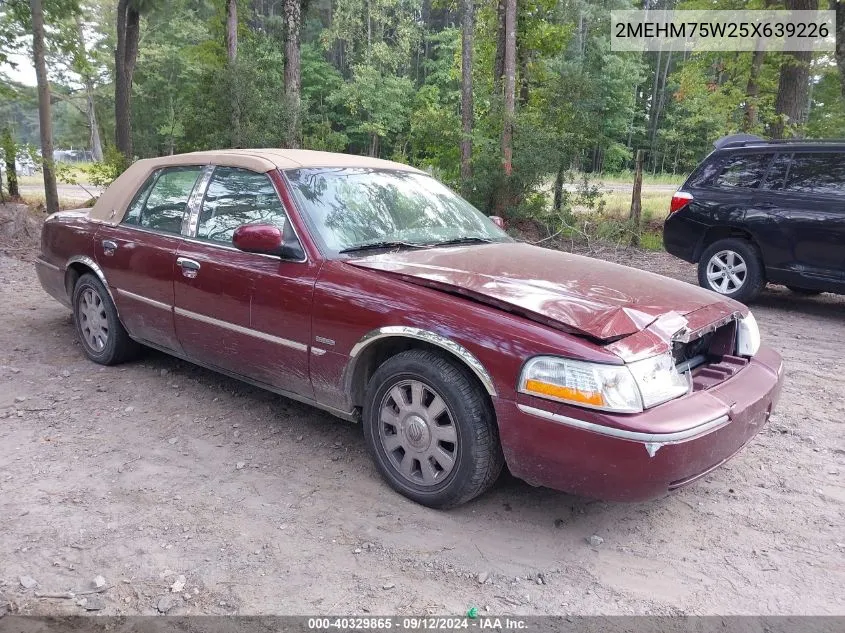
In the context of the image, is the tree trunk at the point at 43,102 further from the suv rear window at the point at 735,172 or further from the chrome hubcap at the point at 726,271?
the chrome hubcap at the point at 726,271

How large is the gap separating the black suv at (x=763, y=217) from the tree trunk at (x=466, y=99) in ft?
19.9

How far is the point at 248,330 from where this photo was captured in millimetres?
3883

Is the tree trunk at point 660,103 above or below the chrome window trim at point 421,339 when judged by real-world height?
above

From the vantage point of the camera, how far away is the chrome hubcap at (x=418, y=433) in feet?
10.2

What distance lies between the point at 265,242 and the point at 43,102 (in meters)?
11.1

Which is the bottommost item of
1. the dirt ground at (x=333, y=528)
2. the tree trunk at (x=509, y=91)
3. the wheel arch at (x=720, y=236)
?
the dirt ground at (x=333, y=528)

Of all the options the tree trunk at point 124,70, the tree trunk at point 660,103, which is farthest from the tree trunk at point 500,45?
the tree trunk at point 660,103

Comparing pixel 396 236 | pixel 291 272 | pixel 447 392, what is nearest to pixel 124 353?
pixel 291 272

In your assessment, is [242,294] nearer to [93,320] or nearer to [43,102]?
[93,320]

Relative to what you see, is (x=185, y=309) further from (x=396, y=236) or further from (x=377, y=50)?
(x=377, y=50)

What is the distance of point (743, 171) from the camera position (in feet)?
25.4

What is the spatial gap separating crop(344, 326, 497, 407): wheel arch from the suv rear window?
6.02 meters

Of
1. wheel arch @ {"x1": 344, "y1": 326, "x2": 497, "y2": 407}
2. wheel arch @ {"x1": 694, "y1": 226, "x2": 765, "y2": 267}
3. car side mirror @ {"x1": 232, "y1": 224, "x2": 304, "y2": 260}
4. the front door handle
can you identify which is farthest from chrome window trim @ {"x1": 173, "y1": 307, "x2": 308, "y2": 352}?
wheel arch @ {"x1": 694, "y1": 226, "x2": 765, "y2": 267}

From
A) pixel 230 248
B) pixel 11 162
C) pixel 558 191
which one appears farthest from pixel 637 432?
pixel 11 162
